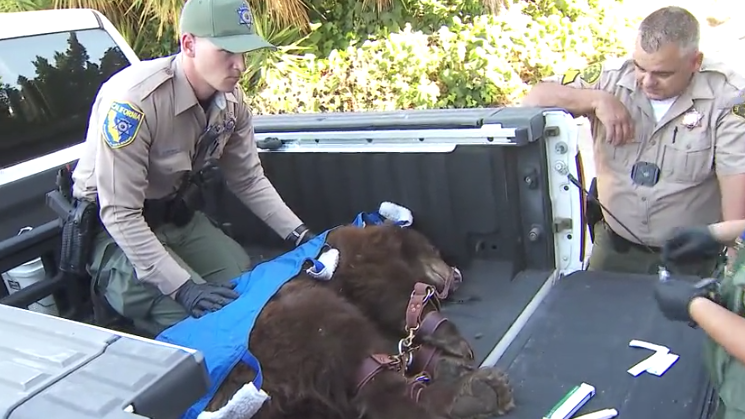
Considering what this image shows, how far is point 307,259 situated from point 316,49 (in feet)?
21.4

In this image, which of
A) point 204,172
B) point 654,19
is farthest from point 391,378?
point 654,19

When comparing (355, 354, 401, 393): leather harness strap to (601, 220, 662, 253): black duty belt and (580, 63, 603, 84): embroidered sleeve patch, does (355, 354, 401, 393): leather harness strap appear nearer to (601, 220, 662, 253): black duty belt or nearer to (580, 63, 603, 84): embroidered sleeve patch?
(601, 220, 662, 253): black duty belt

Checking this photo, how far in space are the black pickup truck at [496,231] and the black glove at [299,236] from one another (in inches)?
10.1

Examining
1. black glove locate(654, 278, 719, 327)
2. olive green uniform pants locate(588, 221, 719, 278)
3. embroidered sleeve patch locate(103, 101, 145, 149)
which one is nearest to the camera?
black glove locate(654, 278, 719, 327)

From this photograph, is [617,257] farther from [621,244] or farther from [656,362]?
[656,362]

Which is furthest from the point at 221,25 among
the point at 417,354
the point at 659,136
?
the point at 659,136

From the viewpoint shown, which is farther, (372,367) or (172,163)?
(172,163)

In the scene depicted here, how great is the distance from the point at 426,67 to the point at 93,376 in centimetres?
706

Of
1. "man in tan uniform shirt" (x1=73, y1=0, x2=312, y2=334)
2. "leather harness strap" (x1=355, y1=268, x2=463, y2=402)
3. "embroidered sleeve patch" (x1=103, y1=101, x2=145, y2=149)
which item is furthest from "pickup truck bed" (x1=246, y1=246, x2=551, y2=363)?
"embroidered sleeve patch" (x1=103, y1=101, x2=145, y2=149)

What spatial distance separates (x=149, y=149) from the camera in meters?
2.79

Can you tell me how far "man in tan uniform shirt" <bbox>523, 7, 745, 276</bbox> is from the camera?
309 cm

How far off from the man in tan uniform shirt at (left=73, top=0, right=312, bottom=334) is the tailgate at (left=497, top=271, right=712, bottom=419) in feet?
3.51

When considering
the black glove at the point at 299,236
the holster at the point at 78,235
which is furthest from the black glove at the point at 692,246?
the holster at the point at 78,235

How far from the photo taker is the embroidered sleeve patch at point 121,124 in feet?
8.61
